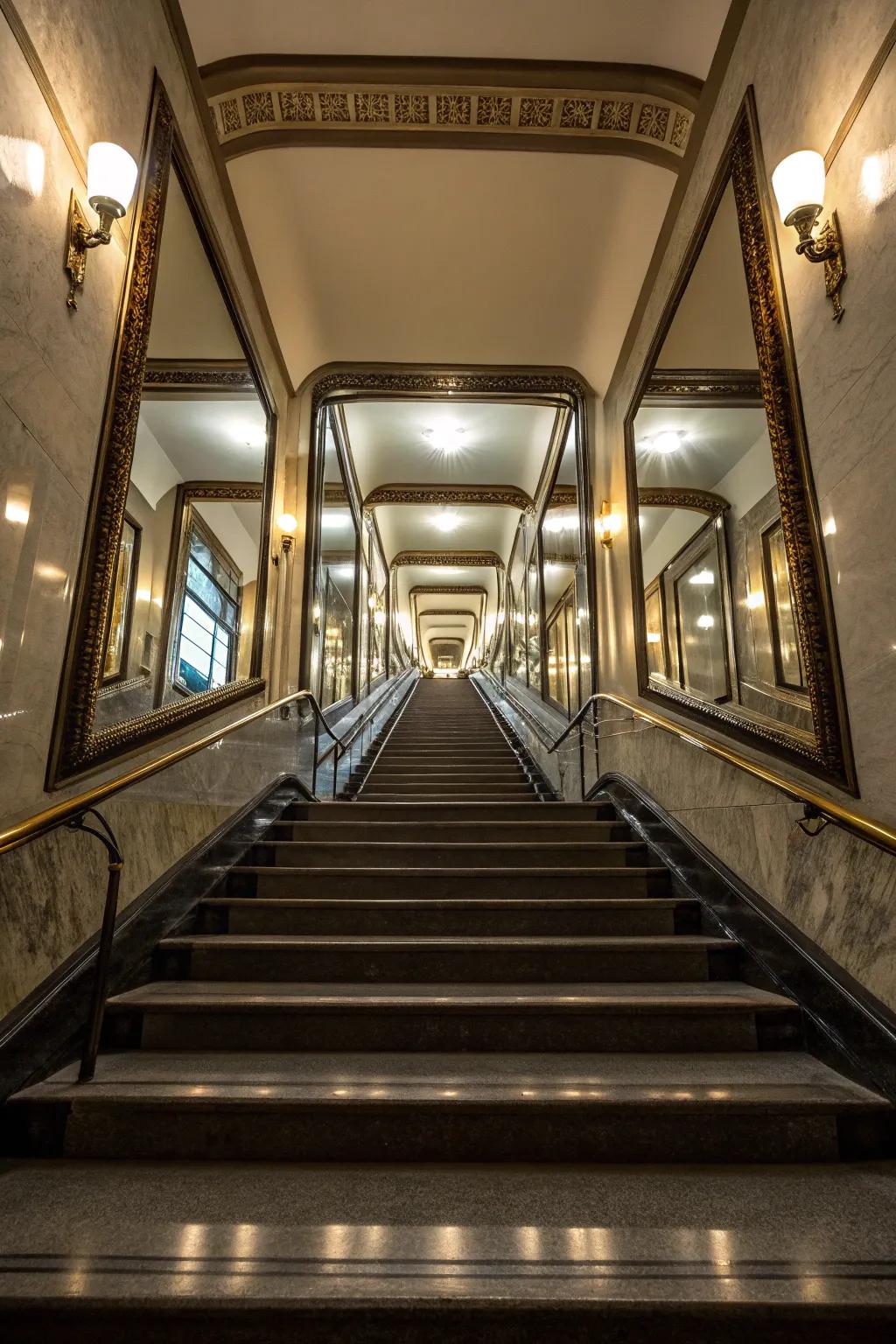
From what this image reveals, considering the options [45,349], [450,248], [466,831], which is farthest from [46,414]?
[450,248]

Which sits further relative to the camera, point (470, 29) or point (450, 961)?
point (470, 29)

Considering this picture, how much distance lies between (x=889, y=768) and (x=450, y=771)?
4.64 meters

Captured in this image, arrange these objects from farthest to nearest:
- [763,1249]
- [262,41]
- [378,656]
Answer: [378,656], [262,41], [763,1249]

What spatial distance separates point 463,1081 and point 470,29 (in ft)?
14.9

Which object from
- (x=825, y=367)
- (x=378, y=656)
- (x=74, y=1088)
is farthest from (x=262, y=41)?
(x=378, y=656)

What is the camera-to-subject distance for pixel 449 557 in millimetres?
13727

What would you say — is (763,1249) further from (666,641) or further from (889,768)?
(666,641)

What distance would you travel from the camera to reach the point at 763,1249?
4.57 ft

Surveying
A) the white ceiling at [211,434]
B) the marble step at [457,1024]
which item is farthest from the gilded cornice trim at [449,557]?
the marble step at [457,1024]

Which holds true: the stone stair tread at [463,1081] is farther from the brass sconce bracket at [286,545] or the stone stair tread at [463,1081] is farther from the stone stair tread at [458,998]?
the brass sconce bracket at [286,545]

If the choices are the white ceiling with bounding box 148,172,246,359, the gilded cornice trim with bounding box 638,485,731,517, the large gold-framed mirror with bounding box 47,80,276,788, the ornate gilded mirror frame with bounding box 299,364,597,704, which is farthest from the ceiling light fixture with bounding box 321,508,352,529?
the gilded cornice trim with bounding box 638,485,731,517

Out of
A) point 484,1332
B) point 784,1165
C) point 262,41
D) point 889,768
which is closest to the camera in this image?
point 484,1332

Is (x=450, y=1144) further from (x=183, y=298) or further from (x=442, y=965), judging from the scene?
(x=183, y=298)

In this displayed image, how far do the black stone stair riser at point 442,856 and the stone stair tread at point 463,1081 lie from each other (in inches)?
53.3
